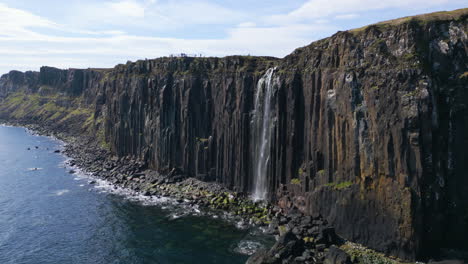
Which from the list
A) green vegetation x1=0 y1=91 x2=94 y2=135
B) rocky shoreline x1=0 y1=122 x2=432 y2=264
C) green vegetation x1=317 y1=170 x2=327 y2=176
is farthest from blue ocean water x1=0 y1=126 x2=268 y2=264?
green vegetation x1=0 y1=91 x2=94 y2=135

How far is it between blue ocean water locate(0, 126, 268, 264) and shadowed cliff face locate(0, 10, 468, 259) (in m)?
13.0

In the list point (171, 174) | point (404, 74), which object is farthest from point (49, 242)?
point (404, 74)

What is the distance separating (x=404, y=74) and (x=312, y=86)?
1521cm

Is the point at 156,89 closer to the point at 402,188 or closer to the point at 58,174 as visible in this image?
the point at 58,174

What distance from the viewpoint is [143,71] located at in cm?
9425

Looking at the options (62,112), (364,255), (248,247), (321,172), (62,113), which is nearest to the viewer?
(364,255)

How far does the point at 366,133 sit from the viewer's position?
4425 cm

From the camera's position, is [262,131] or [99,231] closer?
[99,231]

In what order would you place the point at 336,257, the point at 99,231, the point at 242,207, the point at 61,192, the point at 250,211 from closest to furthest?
the point at 336,257
the point at 99,231
the point at 250,211
the point at 242,207
the point at 61,192

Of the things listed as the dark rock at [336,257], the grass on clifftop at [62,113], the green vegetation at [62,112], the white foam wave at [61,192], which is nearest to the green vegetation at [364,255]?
the dark rock at [336,257]

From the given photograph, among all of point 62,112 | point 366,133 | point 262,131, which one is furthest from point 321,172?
point 62,112

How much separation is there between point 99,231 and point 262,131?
31409 mm

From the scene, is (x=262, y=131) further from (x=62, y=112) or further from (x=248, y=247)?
(x=62, y=112)

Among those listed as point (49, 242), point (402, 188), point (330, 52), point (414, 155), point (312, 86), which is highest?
point (330, 52)
